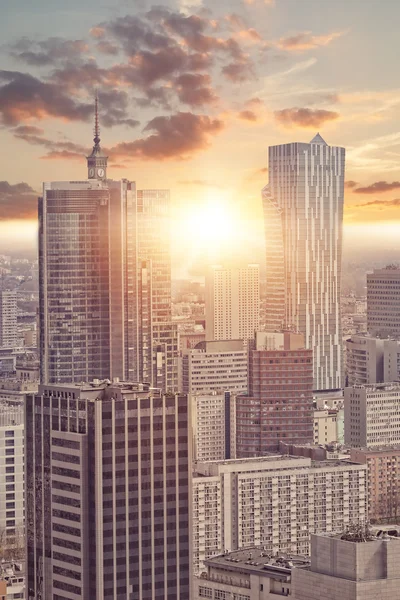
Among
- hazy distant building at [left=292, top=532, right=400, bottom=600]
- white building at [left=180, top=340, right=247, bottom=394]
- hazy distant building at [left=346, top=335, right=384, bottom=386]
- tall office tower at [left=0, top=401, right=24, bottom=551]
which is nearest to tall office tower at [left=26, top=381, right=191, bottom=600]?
hazy distant building at [left=292, top=532, right=400, bottom=600]

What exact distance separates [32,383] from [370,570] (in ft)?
80.8

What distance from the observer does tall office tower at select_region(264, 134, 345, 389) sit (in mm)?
56375

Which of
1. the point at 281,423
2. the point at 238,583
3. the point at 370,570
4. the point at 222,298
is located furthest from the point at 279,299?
the point at 370,570

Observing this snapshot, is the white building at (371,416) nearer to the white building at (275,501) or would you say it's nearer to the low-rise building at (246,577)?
the white building at (275,501)

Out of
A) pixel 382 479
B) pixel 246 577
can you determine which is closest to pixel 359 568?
pixel 246 577

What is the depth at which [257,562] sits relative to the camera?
79.6 ft

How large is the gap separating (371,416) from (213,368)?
4.75m

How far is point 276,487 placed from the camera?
103ft

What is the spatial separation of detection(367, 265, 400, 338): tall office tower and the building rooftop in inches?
1100

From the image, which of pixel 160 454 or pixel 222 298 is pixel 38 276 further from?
pixel 160 454

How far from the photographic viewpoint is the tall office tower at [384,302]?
53625 mm

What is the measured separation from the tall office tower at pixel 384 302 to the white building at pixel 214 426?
14.9 m

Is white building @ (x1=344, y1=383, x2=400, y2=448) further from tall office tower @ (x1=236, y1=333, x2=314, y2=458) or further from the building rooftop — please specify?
the building rooftop

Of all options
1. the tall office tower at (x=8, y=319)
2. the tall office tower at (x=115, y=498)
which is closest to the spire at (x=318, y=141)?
the tall office tower at (x=8, y=319)
